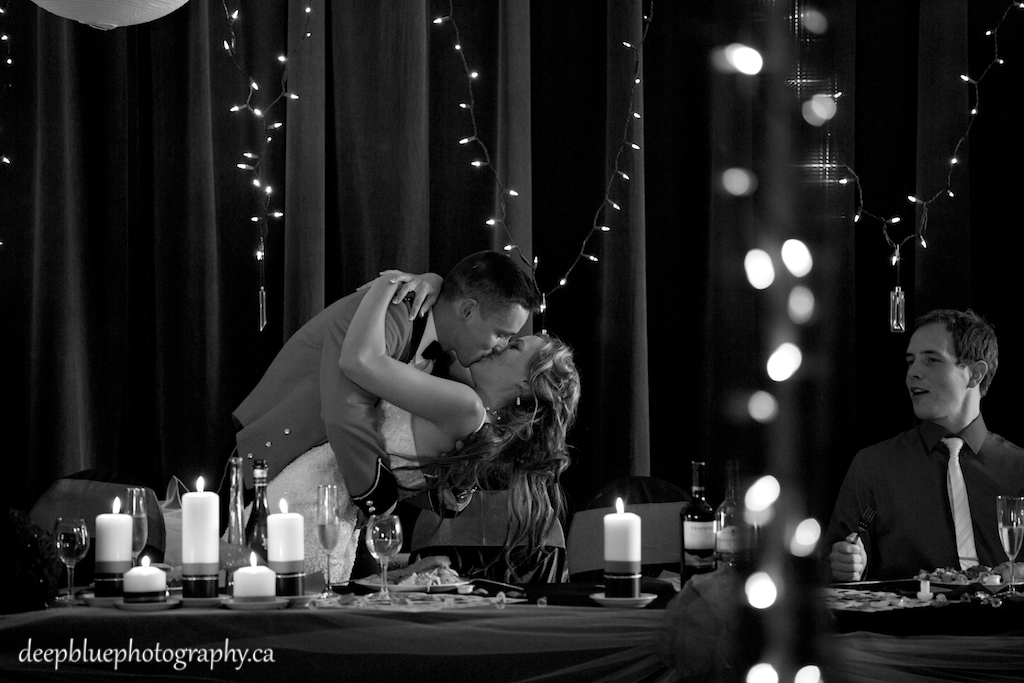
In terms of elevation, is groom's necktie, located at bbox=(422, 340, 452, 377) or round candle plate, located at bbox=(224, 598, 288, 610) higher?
groom's necktie, located at bbox=(422, 340, 452, 377)

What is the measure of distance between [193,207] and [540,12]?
3.89ft

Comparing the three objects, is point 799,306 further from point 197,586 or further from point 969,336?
point 969,336

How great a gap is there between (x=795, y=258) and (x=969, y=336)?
6.83ft

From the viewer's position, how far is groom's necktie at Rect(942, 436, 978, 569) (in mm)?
2477

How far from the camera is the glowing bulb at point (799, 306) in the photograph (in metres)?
0.75

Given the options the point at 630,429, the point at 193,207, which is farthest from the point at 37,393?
the point at 630,429

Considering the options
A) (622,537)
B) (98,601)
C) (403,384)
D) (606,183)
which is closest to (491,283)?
(403,384)

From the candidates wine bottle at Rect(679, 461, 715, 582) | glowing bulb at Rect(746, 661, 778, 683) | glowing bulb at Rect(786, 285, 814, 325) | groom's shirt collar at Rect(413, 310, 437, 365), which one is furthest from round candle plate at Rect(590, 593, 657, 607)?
groom's shirt collar at Rect(413, 310, 437, 365)

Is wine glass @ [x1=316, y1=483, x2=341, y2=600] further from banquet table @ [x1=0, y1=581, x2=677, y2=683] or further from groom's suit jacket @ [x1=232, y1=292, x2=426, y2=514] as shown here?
groom's suit jacket @ [x1=232, y1=292, x2=426, y2=514]

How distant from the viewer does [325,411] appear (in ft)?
7.64

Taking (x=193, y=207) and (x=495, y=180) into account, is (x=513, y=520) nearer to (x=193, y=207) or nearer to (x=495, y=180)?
(x=495, y=180)

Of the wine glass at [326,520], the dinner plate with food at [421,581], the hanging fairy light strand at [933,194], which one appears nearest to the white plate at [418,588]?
the dinner plate with food at [421,581]

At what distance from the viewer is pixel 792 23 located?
236cm

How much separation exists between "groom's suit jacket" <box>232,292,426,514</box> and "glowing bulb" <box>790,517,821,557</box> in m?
1.58
